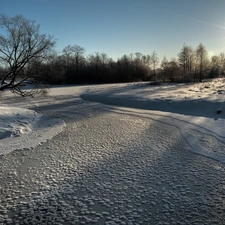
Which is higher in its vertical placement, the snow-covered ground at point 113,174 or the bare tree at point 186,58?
the bare tree at point 186,58

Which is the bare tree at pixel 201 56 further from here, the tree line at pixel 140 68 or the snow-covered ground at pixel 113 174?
the snow-covered ground at pixel 113 174

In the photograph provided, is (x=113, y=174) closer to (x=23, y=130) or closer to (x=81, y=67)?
(x=23, y=130)

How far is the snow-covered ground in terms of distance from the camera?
3.69m

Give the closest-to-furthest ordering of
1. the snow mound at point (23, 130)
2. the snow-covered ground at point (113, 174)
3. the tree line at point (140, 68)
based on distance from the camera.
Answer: the snow-covered ground at point (113, 174) < the snow mound at point (23, 130) < the tree line at point (140, 68)

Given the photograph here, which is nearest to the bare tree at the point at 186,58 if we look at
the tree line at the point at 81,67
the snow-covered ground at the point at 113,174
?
the tree line at the point at 81,67

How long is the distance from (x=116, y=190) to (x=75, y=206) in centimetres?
92

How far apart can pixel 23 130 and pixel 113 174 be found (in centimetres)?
592

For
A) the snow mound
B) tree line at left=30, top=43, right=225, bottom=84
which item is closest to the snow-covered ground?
the snow mound

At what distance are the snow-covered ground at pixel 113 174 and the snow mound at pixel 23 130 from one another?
4 cm

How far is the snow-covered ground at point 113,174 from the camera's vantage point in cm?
369

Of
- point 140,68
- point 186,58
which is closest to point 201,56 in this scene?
point 186,58

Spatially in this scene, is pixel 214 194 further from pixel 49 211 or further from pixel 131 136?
pixel 131 136

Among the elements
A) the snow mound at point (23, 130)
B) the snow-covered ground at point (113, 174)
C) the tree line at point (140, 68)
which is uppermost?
the tree line at point (140, 68)

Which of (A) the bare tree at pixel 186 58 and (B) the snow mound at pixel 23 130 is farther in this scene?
(A) the bare tree at pixel 186 58
